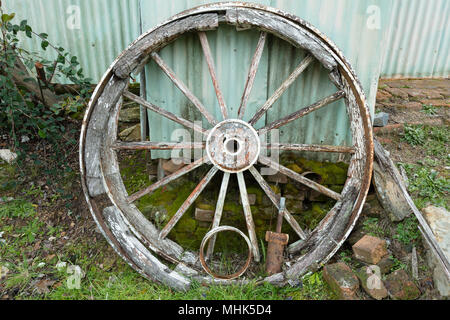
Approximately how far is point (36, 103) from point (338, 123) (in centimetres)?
273

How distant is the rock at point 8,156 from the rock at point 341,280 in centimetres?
294

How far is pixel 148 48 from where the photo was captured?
2564 millimetres

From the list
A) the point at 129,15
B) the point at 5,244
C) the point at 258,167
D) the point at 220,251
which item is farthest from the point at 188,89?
the point at 5,244

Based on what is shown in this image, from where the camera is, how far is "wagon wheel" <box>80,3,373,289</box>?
Result: 2.46 meters

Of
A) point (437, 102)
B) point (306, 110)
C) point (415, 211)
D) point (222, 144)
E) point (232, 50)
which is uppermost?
point (232, 50)

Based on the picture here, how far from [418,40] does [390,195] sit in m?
2.20

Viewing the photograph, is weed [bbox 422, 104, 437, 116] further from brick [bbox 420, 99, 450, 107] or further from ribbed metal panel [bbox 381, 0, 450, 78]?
ribbed metal panel [bbox 381, 0, 450, 78]

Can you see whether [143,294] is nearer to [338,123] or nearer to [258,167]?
[258,167]

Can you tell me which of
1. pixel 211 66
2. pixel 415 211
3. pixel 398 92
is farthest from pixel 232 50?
pixel 398 92

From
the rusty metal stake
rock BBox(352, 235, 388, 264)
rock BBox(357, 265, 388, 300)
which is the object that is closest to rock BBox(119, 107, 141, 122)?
the rusty metal stake

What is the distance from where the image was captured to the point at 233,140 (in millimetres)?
2660

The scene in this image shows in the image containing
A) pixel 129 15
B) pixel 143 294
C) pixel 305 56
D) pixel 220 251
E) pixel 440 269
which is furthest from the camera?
pixel 129 15

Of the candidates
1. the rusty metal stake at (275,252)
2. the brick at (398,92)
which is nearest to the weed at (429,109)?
the brick at (398,92)

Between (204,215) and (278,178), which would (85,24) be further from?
(278,178)
